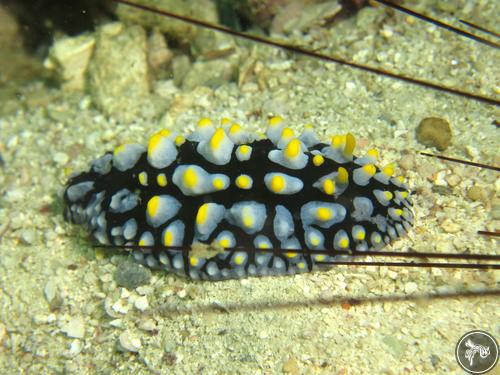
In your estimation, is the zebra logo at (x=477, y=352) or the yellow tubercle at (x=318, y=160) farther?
the yellow tubercle at (x=318, y=160)

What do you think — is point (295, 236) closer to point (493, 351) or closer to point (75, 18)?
point (493, 351)

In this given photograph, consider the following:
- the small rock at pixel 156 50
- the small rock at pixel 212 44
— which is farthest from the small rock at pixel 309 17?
the small rock at pixel 156 50

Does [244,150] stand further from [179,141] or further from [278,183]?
[179,141]

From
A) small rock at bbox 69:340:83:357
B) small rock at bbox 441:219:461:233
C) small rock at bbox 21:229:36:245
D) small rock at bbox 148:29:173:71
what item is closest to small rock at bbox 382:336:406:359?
small rock at bbox 441:219:461:233

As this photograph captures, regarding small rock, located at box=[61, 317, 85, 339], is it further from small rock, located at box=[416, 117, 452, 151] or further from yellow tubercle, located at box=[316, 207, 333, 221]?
small rock, located at box=[416, 117, 452, 151]

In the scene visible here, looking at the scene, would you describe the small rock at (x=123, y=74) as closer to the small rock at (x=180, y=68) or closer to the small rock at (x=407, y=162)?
the small rock at (x=180, y=68)
